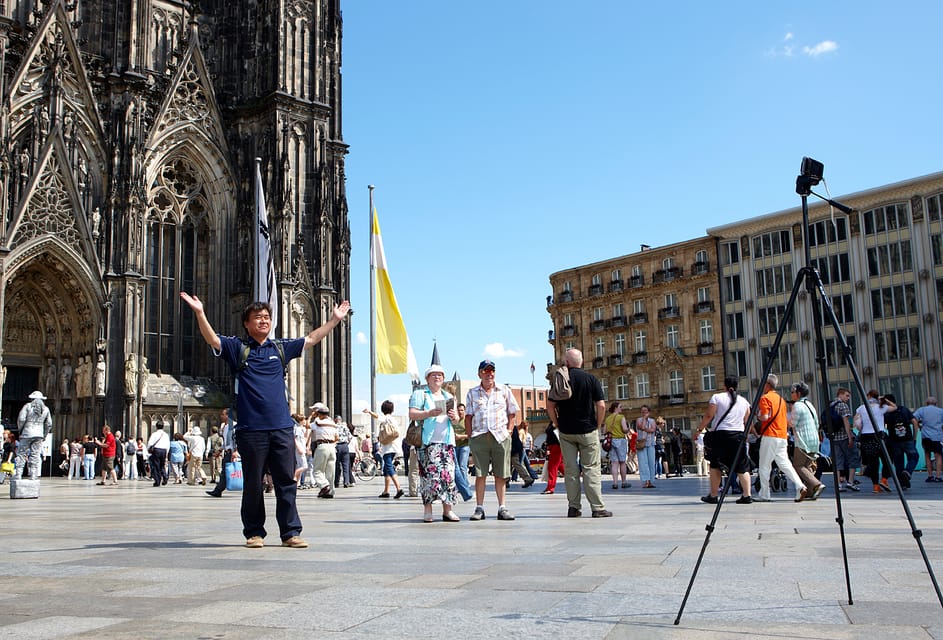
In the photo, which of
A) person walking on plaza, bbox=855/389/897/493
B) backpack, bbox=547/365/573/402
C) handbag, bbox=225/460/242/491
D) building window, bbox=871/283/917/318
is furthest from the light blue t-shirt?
building window, bbox=871/283/917/318

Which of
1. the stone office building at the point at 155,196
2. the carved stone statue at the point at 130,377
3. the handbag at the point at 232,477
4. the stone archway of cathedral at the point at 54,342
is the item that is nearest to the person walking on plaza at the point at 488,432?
the handbag at the point at 232,477

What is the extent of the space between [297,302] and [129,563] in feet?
93.5

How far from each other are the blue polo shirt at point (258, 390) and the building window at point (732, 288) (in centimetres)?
5588

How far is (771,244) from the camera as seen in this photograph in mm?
58750

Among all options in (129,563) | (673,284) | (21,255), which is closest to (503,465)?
(129,563)

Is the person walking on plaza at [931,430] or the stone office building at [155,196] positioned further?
the stone office building at [155,196]

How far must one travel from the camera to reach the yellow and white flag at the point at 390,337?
2212 centimetres

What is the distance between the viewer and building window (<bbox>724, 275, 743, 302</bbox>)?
5988cm

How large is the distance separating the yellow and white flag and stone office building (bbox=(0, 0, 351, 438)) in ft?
33.4

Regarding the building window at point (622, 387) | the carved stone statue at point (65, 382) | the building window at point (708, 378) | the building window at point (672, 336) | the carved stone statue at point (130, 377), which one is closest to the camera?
the carved stone statue at point (130, 377)

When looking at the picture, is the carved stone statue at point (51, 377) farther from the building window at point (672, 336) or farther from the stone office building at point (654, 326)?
the building window at point (672, 336)

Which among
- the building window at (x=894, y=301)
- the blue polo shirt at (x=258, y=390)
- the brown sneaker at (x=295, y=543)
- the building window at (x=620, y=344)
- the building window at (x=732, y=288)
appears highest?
the building window at (x=732, y=288)

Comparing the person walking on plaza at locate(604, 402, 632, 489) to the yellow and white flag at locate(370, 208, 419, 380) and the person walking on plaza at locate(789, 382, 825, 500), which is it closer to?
the person walking on plaza at locate(789, 382, 825, 500)

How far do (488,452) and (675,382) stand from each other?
53.4 metres
